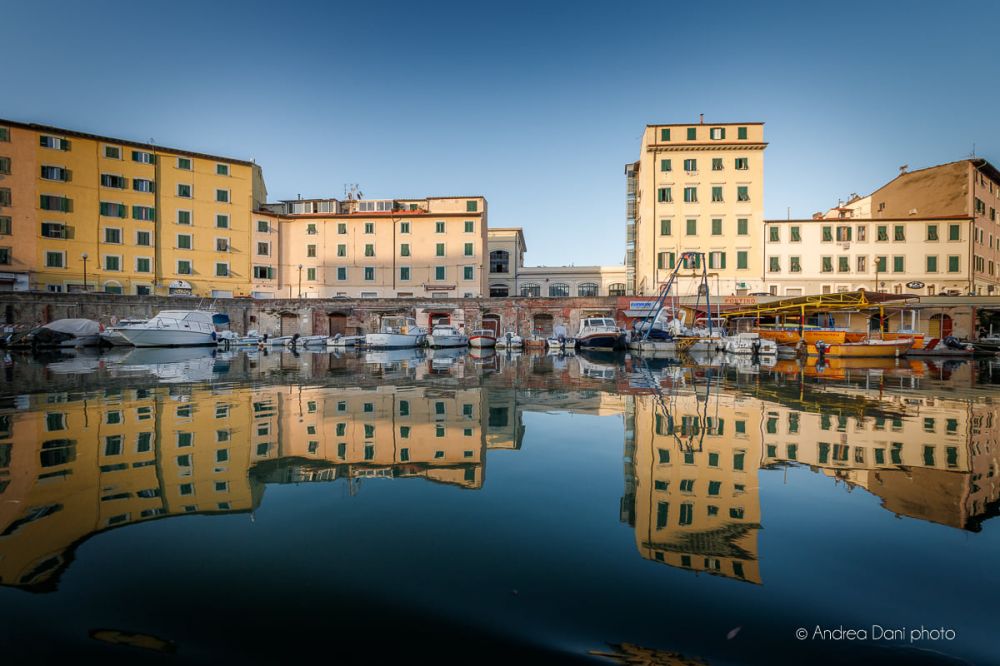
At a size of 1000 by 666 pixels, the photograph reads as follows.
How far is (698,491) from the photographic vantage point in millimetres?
4664

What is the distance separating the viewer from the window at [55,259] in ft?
129

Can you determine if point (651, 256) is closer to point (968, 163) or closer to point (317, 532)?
point (968, 163)

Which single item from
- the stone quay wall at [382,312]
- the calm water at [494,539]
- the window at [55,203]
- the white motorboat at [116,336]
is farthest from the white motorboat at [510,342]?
the window at [55,203]

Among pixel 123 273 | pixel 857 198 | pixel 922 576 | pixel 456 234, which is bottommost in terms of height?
pixel 922 576

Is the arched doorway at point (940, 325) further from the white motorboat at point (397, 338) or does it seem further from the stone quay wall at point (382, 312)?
the white motorboat at point (397, 338)

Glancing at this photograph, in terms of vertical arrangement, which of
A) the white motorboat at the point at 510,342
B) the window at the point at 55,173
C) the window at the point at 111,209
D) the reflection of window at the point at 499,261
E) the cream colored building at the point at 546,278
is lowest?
the white motorboat at the point at 510,342

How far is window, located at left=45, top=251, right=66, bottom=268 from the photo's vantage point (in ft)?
129

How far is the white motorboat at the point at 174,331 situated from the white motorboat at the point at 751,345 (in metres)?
33.1

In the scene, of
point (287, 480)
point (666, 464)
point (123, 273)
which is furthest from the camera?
point (123, 273)

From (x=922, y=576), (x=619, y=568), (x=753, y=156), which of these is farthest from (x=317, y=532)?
(x=753, y=156)

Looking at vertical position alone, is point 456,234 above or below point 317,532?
above

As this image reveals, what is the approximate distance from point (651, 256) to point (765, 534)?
41282mm

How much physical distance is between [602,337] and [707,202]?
19.0 meters

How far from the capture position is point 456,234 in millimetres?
46844
